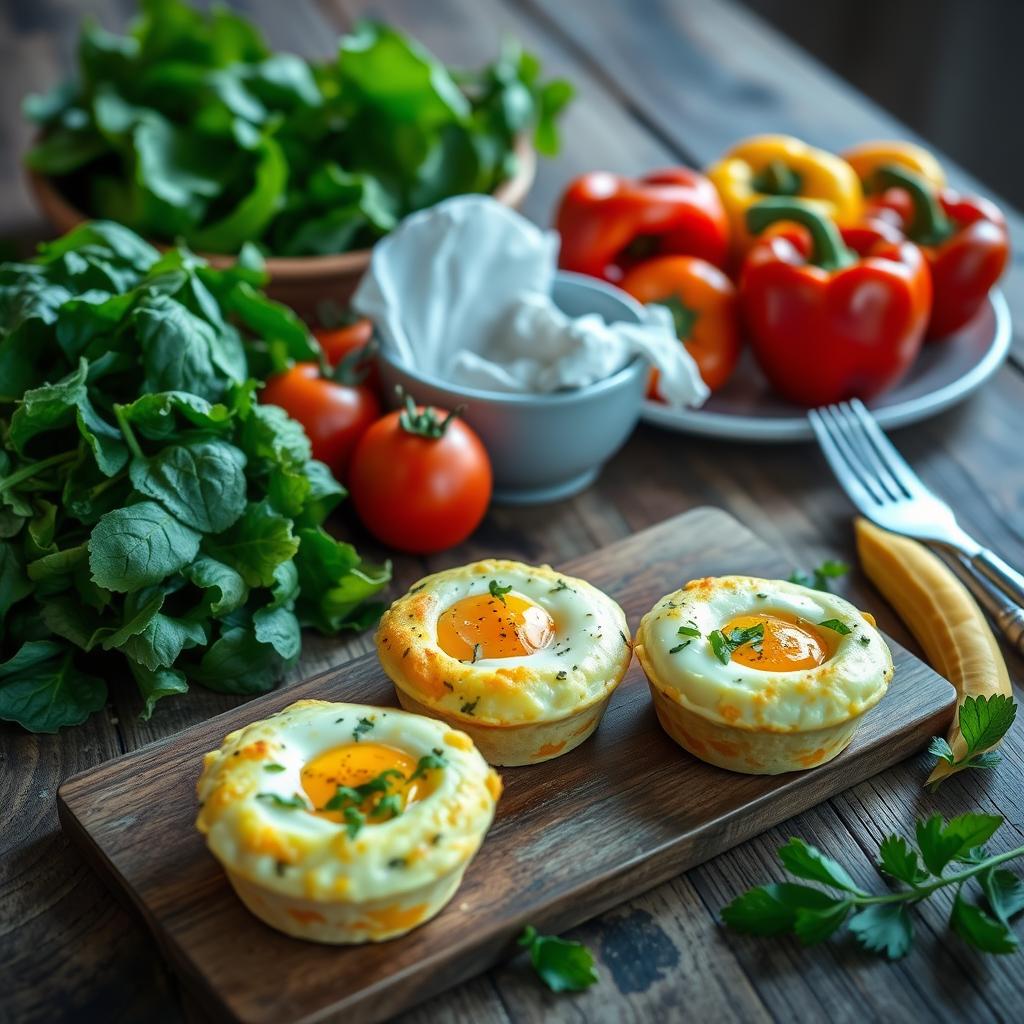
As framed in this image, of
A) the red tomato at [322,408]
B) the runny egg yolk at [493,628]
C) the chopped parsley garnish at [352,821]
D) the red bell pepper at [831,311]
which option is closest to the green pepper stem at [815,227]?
the red bell pepper at [831,311]

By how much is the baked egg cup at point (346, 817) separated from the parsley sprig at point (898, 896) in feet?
1.36

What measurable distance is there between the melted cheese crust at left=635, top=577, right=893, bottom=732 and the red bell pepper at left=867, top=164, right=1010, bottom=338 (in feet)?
4.32

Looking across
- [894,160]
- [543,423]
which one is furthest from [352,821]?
[894,160]

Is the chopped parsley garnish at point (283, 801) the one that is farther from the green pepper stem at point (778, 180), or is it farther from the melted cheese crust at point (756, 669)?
the green pepper stem at point (778, 180)

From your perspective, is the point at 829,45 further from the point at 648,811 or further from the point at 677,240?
the point at 648,811

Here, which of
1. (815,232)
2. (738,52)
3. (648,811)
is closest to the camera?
(648,811)

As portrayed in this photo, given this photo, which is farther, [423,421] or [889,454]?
[889,454]

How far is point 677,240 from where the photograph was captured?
10.0ft

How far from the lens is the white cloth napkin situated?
258 centimetres

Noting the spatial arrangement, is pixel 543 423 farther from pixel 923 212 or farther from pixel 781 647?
pixel 923 212

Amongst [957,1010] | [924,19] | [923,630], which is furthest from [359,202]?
[924,19]

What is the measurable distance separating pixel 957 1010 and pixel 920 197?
2.03m

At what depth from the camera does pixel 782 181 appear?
3246 mm

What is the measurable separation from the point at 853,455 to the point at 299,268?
1289mm
